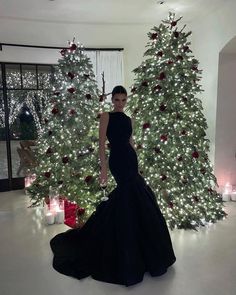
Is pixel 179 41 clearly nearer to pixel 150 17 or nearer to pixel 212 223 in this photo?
pixel 150 17

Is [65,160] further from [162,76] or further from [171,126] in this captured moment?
[162,76]

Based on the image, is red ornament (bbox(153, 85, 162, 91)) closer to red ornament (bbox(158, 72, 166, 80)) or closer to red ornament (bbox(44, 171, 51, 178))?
red ornament (bbox(158, 72, 166, 80))

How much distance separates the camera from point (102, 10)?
4.66 m

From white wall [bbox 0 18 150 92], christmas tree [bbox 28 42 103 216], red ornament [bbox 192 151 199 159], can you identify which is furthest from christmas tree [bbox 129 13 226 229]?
white wall [bbox 0 18 150 92]

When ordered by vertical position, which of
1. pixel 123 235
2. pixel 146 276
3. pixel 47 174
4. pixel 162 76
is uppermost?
pixel 162 76

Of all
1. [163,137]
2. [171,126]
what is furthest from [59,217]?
[171,126]

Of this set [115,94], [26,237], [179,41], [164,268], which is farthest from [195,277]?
[179,41]

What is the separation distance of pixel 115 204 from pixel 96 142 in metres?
1.27

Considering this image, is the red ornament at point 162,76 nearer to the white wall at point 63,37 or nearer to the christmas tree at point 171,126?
the christmas tree at point 171,126

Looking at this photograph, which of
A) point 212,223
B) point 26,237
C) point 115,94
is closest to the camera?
point 115,94

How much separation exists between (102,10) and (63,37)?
1.09 meters

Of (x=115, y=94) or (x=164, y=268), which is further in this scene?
(x=115, y=94)

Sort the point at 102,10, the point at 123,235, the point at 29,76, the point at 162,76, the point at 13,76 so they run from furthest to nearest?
the point at 29,76
the point at 13,76
the point at 102,10
the point at 162,76
the point at 123,235

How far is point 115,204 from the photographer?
112 inches
